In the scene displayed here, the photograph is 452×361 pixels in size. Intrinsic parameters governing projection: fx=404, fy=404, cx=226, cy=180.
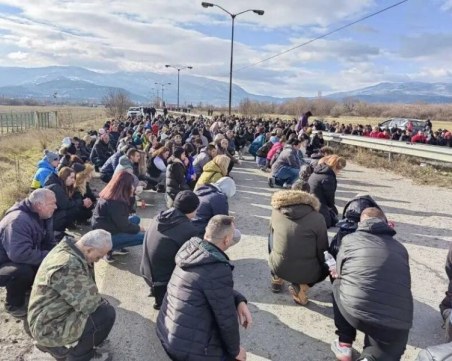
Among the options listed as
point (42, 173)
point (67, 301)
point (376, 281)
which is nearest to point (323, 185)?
point (376, 281)

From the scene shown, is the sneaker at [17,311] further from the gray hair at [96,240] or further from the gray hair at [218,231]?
the gray hair at [218,231]

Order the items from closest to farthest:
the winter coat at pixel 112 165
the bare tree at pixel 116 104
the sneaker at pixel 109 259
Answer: the sneaker at pixel 109 259 → the winter coat at pixel 112 165 → the bare tree at pixel 116 104

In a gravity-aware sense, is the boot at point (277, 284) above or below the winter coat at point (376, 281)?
below

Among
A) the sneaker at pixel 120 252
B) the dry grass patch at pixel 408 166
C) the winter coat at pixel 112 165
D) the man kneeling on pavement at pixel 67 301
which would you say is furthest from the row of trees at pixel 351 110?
the man kneeling on pavement at pixel 67 301

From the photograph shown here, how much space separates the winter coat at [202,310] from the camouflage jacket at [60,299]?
2.51 ft

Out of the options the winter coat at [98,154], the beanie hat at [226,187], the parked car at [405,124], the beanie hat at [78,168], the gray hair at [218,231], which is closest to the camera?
the gray hair at [218,231]

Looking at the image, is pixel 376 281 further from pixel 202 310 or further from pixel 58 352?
pixel 58 352

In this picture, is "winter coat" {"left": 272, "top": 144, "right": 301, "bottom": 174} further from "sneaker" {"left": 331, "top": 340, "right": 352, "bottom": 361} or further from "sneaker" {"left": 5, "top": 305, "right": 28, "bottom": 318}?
"sneaker" {"left": 5, "top": 305, "right": 28, "bottom": 318}

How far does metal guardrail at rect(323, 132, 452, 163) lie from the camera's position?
11.9m

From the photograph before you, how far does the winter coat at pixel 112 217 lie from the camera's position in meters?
5.67

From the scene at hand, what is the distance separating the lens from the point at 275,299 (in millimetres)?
4977

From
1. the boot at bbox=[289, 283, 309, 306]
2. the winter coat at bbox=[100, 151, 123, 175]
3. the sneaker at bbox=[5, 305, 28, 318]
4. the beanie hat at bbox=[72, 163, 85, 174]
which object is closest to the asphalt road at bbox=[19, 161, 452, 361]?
the boot at bbox=[289, 283, 309, 306]

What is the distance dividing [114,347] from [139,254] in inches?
94.7

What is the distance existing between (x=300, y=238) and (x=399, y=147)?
10502mm
